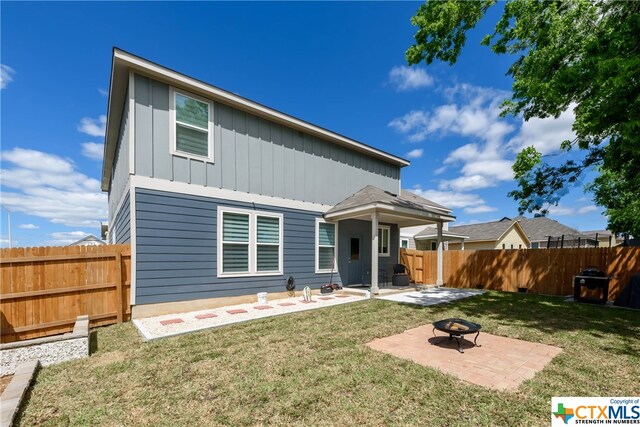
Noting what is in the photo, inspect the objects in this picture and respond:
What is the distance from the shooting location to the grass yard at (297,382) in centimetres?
271

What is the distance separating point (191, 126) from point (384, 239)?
887 centimetres

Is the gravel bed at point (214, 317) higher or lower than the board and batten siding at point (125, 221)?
lower

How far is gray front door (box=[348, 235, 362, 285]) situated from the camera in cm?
1102

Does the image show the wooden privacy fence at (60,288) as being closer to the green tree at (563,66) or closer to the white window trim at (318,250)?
the white window trim at (318,250)

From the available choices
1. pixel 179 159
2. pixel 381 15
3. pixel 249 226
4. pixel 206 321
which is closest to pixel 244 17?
pixel 381 15

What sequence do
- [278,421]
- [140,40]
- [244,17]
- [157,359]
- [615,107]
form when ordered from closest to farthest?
[278,421] → [157,359] → [615,107] → [140,40] → [244,17]

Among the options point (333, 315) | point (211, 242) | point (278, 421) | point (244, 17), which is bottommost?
point (333, 315)

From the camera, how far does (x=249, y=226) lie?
325 inches

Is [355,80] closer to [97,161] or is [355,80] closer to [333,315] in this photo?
[333,315]

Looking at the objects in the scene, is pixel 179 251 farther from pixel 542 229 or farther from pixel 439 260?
pixel 542 229

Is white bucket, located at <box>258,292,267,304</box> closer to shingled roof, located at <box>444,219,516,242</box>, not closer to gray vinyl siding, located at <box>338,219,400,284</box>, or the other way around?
gray vinyl siding, located at <box>338,219,400,284</box>

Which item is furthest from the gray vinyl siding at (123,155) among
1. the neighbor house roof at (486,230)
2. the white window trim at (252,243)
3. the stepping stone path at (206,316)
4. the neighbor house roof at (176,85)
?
the neighbor house roof at (486,230)

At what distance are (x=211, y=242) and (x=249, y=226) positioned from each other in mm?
1218

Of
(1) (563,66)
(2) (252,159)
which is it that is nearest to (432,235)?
(1) (563,66)
